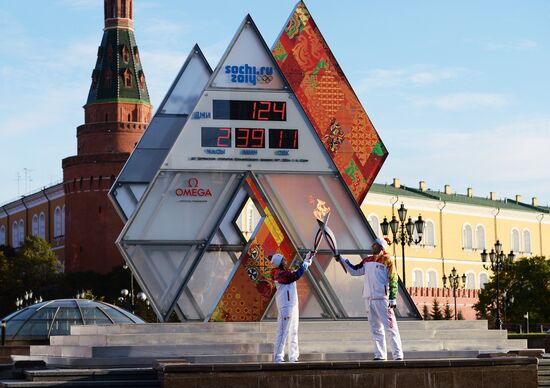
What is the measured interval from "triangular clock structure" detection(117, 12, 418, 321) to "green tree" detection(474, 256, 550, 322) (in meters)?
47.9

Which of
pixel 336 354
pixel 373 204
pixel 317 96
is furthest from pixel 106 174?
pixel 336 354

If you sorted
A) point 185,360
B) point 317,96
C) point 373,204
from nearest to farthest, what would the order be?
point 185,360, point 317,96, point 373,204

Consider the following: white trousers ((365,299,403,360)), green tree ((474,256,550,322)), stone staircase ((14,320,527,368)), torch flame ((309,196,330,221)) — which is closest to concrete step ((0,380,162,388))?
stone staircase ((14,320,527,368))

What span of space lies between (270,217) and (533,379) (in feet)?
21.2

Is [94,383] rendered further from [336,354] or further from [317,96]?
[317,96]

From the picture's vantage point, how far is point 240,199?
2447 cm

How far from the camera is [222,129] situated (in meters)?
24.3

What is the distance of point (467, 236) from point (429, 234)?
467cm

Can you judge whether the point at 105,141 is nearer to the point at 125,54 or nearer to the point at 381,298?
the point at 125,54

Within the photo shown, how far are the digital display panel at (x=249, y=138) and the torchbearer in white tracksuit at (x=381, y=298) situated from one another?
5943 mm

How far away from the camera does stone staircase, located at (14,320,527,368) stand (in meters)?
20.8

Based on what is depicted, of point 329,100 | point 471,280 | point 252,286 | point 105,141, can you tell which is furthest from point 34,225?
point 252,286

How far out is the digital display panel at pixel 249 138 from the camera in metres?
24.4

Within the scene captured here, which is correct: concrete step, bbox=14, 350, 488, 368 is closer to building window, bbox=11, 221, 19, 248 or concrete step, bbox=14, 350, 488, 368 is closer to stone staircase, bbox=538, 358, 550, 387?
stone staircase, bbox=538, 358, 550, 387
